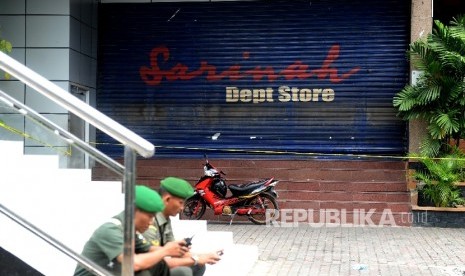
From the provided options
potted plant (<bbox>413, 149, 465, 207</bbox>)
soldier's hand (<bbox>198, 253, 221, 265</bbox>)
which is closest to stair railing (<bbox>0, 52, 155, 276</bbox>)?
soldier's hand (<bbox>198, 253, 221, 265</bbox>)

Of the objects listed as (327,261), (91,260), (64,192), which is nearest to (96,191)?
(64,192)

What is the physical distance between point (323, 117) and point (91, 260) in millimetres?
9459

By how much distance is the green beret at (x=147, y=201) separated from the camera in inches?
155

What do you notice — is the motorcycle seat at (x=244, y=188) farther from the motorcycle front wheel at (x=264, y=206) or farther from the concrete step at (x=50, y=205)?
the concrete step at (x=50, y=205)

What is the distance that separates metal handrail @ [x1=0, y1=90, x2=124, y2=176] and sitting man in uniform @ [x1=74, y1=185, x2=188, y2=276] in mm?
229

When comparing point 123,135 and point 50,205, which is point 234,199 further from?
point 123,135

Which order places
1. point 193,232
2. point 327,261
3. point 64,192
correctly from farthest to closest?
1. point 327,261
2. point 193,232
3. point 64,192

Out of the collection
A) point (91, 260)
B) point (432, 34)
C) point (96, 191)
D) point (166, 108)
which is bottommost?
point (91, 260)

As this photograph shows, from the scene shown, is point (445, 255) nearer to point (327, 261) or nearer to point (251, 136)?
point (327, 261)

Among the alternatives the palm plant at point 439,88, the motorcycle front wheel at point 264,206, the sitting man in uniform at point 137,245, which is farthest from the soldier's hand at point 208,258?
the palm plant at point 439,88

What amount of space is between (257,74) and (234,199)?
3146 millimetres

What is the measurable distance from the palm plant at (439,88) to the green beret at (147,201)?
858 cm

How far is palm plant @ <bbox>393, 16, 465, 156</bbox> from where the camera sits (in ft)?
37.9

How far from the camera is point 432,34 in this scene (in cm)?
1196
